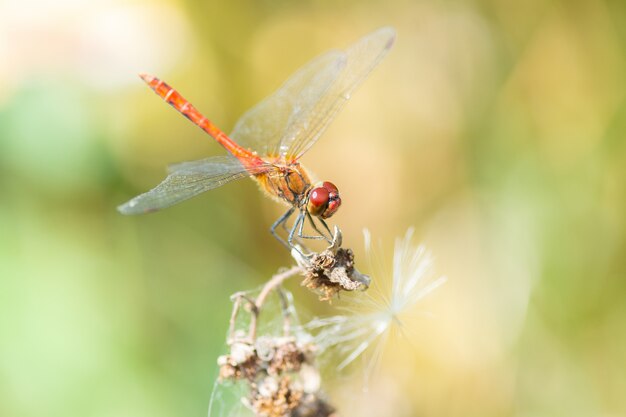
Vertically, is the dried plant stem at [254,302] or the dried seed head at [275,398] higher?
the dried plant stem at [254,302]

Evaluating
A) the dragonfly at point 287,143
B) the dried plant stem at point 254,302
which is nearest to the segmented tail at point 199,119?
the dragonfly at point 287,143

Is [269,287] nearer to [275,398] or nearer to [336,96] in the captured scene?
[275,398]

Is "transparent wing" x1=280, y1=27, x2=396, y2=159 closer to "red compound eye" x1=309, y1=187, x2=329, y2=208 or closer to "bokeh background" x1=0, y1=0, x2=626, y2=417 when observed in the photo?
"red compound eye" x1=309, y1=187, x2=329, y2=208

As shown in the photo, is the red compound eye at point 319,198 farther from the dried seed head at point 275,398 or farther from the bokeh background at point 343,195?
the bokeh background at point 343,195

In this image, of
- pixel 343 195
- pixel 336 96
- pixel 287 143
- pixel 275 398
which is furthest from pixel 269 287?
pixel 343 195

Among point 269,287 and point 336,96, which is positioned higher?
point 336,96

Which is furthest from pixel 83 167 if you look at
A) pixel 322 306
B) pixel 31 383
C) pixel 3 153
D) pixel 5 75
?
pixel 322 306

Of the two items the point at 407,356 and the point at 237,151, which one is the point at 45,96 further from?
the point at 407,356
